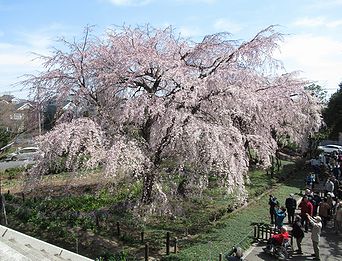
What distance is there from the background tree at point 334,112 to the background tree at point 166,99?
61.8ft

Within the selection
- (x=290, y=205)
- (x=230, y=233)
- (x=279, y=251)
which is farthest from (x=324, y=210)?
(x=230, y=233)

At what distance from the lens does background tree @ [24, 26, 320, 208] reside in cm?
1193

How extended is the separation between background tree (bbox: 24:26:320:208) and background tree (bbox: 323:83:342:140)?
61.8ft

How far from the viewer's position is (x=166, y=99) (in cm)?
1272

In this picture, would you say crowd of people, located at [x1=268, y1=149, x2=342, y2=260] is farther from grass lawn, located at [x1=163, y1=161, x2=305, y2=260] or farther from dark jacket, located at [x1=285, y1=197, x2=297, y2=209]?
grass lawn, located at [x1=163, y1=161, x2=305, y2=260]

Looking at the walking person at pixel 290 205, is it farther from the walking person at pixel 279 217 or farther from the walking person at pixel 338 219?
the walking person at pixel 338 219

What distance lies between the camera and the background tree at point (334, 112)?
3164 cm

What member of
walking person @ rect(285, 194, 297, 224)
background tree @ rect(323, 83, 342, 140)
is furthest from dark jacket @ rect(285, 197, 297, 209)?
background tree @ rect(323, 83, 342, 140)

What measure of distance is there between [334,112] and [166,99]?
2403cm

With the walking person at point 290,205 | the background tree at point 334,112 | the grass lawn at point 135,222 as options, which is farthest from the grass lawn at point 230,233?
the background tree at point 334,112

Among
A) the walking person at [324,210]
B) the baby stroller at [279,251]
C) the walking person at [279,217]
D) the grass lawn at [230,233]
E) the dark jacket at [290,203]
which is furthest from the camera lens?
the dark jacket at [290,203]

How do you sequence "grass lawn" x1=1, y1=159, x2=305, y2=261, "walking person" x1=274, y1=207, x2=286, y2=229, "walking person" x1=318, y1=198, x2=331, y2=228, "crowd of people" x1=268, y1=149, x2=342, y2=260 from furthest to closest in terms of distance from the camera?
"walking person" x1=318, y1=198, x2=331, y2=228 → "walking person" x1=274, y1=207, x2=286, y2=229 → "grass lawn" x1=1, y1=159, x2=305, y2=261 → "crowd of people" x1=268, y1=149, x2=342, y2=260

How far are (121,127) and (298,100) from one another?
1556 cm

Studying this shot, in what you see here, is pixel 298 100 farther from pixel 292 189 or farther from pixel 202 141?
pixel 202 141
